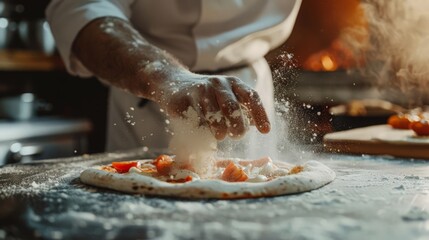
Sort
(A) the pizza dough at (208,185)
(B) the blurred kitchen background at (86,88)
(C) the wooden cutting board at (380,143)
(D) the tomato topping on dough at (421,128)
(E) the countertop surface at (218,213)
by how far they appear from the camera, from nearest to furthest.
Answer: (E) the countertop surface at (218,213) → (A) the pizza dough at (208,185) → (C) the wooden cutting board at (380,143) → (D) the tomato topping on dough at (421,128) → (B) the blurred kitchen background at (86,88)

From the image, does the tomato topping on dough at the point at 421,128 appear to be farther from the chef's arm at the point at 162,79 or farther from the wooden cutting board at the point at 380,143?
the chef's arm at the point at 162,79

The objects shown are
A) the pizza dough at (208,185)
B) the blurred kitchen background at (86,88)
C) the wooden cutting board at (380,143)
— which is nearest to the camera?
the pizza dough at (208,185)

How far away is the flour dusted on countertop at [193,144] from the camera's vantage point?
139 cm

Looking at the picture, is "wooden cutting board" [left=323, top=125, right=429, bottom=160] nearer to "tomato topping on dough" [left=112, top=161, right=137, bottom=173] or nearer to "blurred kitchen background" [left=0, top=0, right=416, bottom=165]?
"blurred kitchen background" [left=0, top=0, right=416, bottom=165]

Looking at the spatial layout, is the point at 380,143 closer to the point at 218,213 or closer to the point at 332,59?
the point at 218,213

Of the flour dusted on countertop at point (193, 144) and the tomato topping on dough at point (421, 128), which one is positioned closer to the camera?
the flour dusted on countertop at point (193, 144)

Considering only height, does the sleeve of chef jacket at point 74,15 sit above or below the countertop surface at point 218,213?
above

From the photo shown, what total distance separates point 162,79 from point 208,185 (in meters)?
0.40

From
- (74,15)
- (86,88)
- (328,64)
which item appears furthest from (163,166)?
(328,64)

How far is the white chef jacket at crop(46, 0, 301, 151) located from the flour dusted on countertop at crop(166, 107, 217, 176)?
0.67 meters

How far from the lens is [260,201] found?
1181 millimetres

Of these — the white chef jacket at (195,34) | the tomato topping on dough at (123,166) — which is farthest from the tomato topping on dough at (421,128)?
the tomato topping on dough at (123,166)

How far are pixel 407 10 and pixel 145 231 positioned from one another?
1913 millimetres

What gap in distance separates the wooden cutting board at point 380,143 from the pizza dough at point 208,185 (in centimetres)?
67
